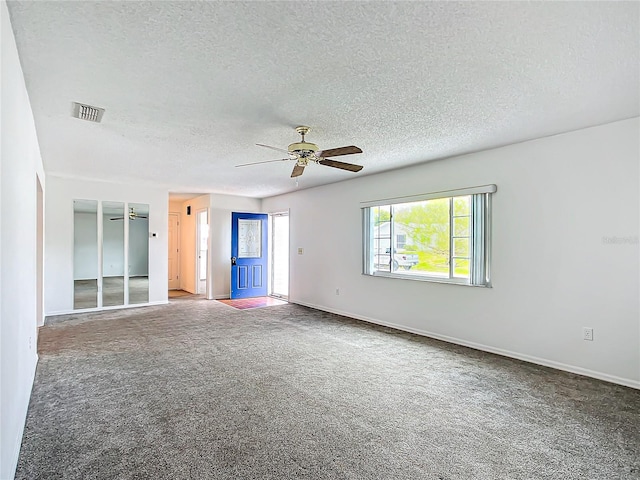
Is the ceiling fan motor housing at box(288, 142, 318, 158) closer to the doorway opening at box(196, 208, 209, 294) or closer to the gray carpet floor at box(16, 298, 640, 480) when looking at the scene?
the gray carpet floor at box(16, 298, 640, 480)

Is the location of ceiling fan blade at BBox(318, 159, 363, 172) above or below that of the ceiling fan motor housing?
below

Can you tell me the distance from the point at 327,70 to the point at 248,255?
247 inches

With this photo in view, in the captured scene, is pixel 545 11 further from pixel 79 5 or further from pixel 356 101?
pixel 79 5

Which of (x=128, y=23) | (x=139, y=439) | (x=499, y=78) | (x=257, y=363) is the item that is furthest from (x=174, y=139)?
(x=499, y=78)

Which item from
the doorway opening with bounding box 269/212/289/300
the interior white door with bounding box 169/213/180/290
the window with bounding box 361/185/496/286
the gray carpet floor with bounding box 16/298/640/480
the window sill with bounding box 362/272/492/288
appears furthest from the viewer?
the interior white door with bounding box 169/213/180/290

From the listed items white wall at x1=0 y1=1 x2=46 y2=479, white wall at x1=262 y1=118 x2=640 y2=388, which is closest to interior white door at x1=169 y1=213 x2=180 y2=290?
white wall at x1=262 y1=118 x2=640 y2=388

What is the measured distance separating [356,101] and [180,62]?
4.38ft

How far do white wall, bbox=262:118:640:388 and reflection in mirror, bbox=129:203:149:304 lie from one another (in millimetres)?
5043

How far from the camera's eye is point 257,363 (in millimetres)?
3701

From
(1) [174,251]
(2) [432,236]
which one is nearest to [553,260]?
(2) [432,236]

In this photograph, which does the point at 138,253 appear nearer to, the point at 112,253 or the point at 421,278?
the point at 112,253

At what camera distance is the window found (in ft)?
13.7

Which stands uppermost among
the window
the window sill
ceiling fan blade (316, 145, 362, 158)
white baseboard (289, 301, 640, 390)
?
ceiling fan blade (316, 145, 362, 158)

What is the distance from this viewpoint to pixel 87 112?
3025 millimetres
